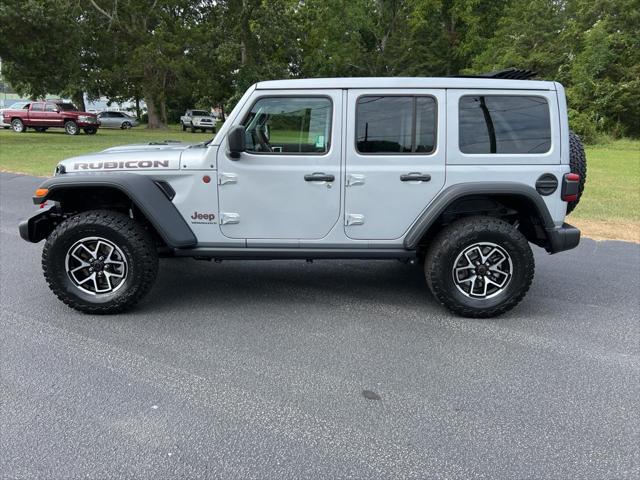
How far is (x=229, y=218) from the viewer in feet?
13.7

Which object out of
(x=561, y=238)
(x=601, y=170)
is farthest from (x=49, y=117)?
(x=561, y=238)

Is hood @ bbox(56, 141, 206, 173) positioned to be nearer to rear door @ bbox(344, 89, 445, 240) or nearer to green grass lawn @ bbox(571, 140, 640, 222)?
rear door @ bbox(344, 89, 445, 240)

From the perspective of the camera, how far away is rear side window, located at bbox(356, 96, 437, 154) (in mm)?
4117

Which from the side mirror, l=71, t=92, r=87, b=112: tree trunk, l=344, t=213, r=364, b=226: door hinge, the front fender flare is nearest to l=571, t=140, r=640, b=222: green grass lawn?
l=344, t=213, r=364, b=226: door hinge

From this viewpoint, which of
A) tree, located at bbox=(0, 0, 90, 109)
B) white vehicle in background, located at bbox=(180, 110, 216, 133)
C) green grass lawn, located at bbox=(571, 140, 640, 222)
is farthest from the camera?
white vehicle in background, located at bbox=(180, 110, 216, 133)

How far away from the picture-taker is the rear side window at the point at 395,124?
4117mm

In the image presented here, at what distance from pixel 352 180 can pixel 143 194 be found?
1.64 metres

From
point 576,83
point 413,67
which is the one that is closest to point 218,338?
point 576,83

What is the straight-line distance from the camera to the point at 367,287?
16.4 feet

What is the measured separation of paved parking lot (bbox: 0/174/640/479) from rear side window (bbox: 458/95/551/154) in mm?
1407

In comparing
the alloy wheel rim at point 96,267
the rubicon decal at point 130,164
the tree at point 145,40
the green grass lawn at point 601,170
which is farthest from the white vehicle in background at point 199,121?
the alloy wheel rim at point 96,267

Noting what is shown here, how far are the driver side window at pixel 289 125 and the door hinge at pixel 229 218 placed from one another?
535 mm

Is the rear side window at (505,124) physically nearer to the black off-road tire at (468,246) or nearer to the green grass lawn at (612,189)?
the black off-road tire at (468,246)

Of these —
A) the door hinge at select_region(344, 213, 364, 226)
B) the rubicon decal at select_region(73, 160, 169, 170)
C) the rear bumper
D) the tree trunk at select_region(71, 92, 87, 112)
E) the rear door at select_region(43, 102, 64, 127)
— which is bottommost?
the rear bumper
